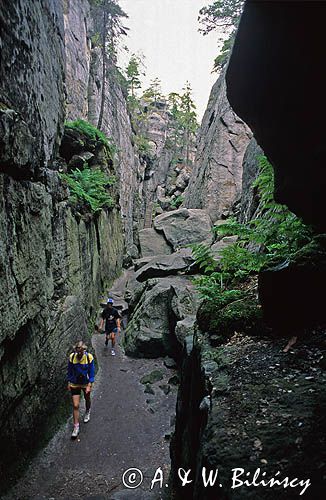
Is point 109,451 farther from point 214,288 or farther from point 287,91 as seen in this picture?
point 287,91

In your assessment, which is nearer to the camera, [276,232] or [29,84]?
[276,232]

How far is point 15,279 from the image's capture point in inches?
208

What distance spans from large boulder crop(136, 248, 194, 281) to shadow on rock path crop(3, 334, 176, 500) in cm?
637

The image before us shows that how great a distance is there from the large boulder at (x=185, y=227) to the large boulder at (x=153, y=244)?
1.48ft

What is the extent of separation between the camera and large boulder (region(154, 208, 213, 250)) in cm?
2062

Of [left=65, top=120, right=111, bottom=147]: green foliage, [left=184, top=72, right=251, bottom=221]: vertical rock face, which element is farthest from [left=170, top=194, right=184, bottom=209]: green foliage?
[left=65, top=120, right=111, bottom=147]: green foliage

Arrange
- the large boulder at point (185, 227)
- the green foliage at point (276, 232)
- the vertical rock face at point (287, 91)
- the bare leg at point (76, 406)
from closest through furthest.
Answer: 1. the vertical rock face at point (287, 91)
2. the green foliage at point (276, 232)
3. the bare leg at point (76, 406)
4. the large boulder at point (185, 227)

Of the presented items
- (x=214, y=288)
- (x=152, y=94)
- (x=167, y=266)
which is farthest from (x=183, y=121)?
(x=214, y=288)

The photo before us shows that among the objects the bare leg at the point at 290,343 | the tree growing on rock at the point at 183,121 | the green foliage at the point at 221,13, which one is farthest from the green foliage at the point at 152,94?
the bare leg at the point at 290,343

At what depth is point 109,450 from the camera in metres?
6.24

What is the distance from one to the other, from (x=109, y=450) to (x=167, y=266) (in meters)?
9.38

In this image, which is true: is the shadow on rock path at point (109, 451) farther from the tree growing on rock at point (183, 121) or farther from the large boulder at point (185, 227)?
the tree growing on rock at point (183, 121)

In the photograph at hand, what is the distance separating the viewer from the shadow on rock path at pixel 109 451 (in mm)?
5188

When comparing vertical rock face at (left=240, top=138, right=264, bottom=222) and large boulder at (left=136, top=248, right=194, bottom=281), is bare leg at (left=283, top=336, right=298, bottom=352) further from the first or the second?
large boulder at (left=136, top=248, right=194, bottom=281)
